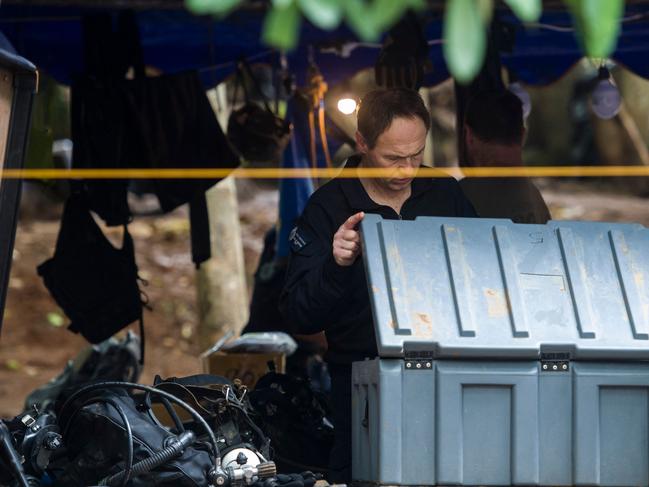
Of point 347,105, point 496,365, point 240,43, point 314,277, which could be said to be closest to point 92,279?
point 347,105

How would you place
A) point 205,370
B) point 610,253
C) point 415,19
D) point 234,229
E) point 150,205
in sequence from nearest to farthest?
point 610,253 < point 415,19 < point 205,370 < point 234,229 < point 150,205

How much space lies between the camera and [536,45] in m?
7.30

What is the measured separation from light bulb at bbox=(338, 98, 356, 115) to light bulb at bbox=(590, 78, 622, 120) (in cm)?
151

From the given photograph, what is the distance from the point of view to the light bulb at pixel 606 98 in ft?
22.3

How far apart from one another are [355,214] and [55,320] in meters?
9.29

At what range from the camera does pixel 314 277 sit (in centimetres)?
407

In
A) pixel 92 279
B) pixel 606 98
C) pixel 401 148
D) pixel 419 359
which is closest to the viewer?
pixel 419 359

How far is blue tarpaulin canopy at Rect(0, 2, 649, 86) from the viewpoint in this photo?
674 centimetres

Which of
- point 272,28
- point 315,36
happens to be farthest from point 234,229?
point 272,28

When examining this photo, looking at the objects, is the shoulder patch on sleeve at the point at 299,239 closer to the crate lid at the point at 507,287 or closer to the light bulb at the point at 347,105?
the crate lid at the point at 507,287

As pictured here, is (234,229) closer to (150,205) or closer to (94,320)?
(94,320)

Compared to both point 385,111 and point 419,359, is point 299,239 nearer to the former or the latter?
point 385,111

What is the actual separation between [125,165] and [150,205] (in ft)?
30.5

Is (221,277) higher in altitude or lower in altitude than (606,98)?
lower
